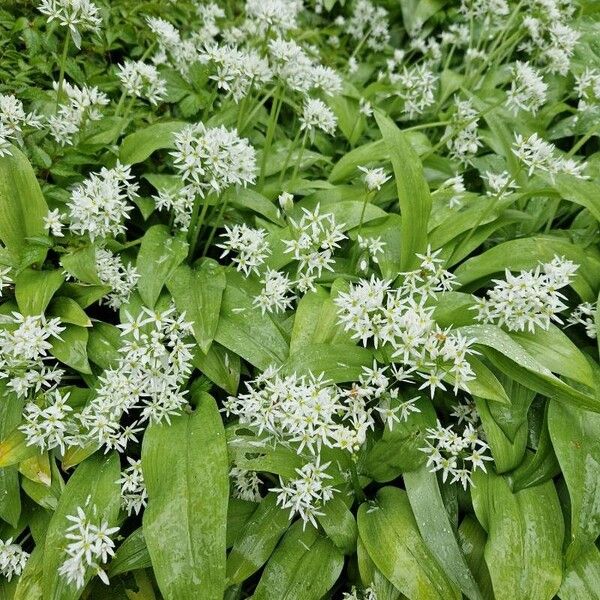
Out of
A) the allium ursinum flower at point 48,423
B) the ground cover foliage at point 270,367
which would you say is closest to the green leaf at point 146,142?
the ground cover foliage at point 270,367

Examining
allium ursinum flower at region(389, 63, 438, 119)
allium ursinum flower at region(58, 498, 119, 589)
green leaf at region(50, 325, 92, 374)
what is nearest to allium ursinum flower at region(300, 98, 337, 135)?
allium ursinum flower at region(389, 63, 438, 119)

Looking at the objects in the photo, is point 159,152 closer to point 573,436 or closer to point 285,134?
point 285,134

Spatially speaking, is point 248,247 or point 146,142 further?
point 146,142

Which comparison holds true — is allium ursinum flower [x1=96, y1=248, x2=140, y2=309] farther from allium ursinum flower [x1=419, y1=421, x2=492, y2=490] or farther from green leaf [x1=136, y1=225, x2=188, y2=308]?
allium ursinum flower [x1=419, y1=421, x2=492, y2=490]

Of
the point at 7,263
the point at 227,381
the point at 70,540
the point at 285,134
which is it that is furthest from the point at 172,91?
the point at 70,540

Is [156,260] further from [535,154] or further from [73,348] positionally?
[535,154]

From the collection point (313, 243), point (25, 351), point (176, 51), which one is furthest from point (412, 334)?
point (176, 51)
